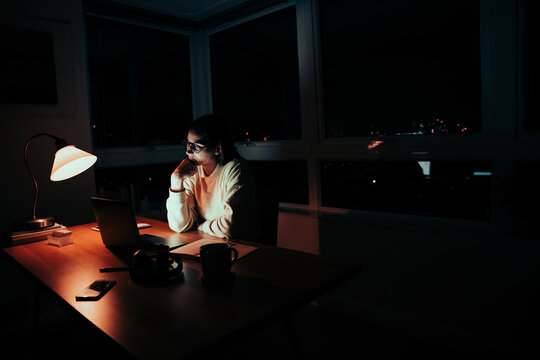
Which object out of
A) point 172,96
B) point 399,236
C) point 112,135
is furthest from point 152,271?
point 172,96

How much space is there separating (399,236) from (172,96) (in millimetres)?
2631

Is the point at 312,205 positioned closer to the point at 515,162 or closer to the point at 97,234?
the point at 515,162

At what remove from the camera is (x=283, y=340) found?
2.30 meters

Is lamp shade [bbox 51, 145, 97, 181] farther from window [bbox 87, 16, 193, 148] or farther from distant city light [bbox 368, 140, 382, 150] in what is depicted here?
distant city light [bbox 368, 140, 382, 150]

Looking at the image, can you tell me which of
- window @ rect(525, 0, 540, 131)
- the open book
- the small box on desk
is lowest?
the open book

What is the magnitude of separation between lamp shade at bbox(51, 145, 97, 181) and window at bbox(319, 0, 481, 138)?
67.1 inches

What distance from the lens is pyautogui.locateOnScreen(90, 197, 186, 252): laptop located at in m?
1.57

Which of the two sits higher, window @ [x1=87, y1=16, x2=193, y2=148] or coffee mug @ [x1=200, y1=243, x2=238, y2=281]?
window @ [x1=87, y1=16, x2=193, y2=148]

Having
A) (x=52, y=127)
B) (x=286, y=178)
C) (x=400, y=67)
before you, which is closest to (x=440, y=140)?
(x=400, y=67)

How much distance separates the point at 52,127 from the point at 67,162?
991 mm

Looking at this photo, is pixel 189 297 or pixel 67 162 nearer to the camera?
pixel 189 297

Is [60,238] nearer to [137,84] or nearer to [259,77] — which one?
[137,84]

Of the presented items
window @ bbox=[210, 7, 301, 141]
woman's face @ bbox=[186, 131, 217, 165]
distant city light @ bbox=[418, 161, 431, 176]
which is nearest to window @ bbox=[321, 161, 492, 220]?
distant city light @ bbox=[418, 161, 431, 176]

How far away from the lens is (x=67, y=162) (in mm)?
1959
